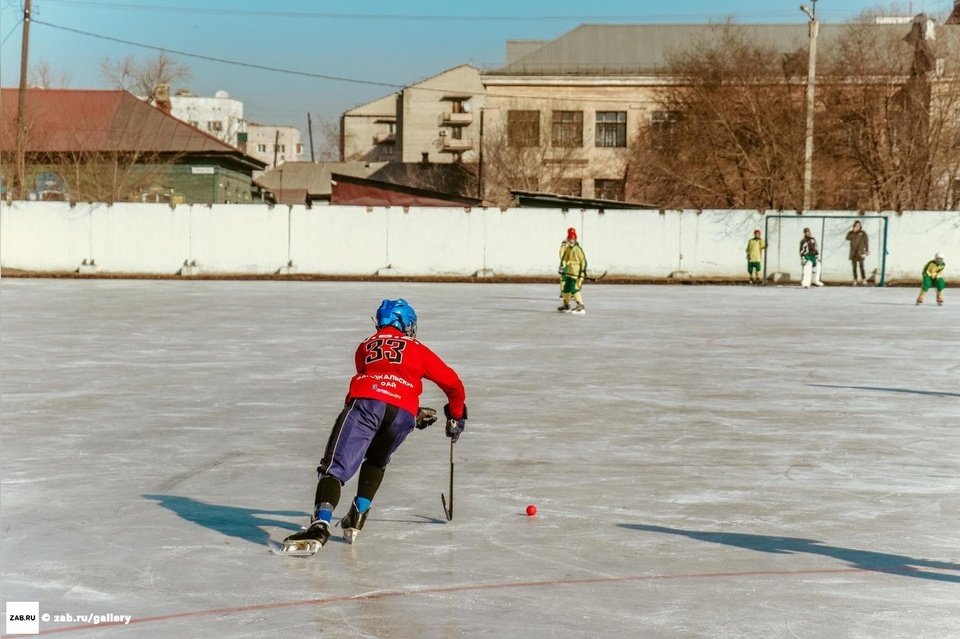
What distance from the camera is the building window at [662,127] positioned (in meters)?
63.1

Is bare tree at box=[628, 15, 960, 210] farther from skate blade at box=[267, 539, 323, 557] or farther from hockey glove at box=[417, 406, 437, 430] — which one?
skate blade at box=[267, 539, 323, 557]

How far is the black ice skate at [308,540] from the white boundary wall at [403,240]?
33775 millimetres

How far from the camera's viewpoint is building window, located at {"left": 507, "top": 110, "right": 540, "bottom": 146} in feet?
223

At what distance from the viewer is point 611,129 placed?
6919 centimetres

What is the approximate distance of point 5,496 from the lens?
8.11m

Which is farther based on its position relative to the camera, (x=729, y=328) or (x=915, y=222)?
(x=915, y=222)

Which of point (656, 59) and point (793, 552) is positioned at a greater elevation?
point (656, 59)

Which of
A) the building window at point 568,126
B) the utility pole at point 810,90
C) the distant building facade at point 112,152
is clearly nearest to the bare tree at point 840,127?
the utility pole at point 810,90

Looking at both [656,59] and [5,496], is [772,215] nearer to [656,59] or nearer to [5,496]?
[656,59]

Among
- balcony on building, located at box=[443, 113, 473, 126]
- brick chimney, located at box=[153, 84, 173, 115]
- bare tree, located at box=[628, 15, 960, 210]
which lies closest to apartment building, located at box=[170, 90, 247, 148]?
balcony on building, located at box=[443, 113, 473, 126]

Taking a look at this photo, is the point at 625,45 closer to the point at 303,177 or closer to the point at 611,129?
the point at 611,129

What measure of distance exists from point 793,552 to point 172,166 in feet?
174

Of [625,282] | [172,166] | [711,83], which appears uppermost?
[711,83]

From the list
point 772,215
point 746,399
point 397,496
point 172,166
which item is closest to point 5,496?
point 397,496
